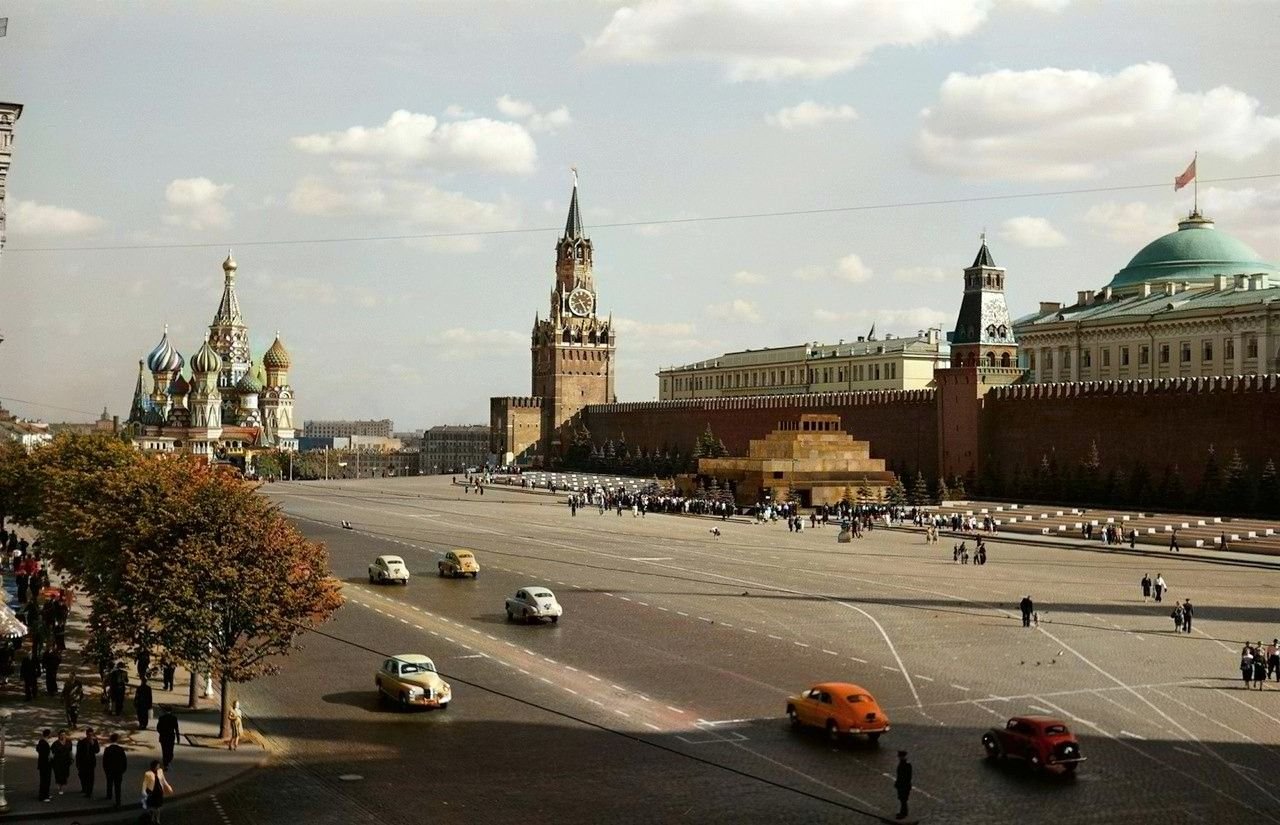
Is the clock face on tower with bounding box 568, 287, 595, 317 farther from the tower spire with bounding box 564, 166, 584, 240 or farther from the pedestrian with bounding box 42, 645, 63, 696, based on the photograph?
the pedestrian with bounding box 42, 645, 63, 696

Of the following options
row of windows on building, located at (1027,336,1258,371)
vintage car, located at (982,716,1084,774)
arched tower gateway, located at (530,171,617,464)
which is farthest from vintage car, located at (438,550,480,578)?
arched tower gateway, located at (530,171,617,464)

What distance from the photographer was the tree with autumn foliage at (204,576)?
16281 millimetres

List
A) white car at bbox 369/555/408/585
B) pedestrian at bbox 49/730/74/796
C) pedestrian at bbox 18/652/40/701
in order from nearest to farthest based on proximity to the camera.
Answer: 1. pedestrian at bbox 49/730/74/796
2. pedestrian at bbox 18/652/40/701
3. white car at bbox 369/555/408/585

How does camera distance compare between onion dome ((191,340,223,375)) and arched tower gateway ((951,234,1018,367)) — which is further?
onion dome ((191,340,223,375))

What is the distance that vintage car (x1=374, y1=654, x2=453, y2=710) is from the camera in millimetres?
17312

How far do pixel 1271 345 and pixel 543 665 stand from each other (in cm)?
5362

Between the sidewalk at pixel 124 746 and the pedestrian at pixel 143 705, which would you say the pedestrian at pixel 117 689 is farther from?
the pedestrian at pixel 143 705

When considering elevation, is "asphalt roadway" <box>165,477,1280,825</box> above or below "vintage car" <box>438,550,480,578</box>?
below

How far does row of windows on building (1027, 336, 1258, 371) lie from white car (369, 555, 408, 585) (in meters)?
48.4

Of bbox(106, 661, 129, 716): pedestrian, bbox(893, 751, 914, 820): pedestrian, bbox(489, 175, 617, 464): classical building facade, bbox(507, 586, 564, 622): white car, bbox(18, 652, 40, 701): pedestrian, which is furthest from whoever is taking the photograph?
bbox(489, 175, 617, 464): classical building facade

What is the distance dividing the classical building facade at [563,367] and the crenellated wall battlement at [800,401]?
374 inches

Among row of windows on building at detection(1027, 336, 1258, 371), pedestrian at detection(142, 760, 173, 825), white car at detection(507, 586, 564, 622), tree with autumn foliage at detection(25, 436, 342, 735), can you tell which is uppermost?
row of windows on building at detection(1027, 336, 1258, 371)

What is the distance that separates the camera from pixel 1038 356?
3196 inches

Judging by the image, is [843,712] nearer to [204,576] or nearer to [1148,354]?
[204,576]
